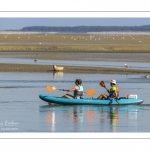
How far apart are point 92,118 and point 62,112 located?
1.78 meters

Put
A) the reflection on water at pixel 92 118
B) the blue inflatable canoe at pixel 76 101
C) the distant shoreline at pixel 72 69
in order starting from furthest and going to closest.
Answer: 1. the distant shoreline at pixel 72 69
2. the blue inflatable canoe at pixel 76 101
3. the reflection on water at pixel 92 118

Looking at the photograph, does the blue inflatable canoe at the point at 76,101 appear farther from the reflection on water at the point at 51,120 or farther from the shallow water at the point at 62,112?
the reflection on water at the point at 51,120

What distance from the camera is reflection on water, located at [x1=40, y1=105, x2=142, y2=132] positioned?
20641 mm

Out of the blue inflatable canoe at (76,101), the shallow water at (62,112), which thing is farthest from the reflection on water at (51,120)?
the blue inflatable canoe at (76,101)

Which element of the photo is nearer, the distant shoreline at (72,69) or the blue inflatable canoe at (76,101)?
the blue inflatable canoe at (76,101)

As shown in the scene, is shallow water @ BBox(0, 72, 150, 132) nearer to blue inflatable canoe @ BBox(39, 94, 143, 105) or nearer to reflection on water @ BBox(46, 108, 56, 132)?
reflection on water @ BBox(46, 108, 56, 132)

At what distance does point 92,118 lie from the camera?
22906 millimetres

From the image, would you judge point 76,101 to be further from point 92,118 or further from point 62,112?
point 92,118

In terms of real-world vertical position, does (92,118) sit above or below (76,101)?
below

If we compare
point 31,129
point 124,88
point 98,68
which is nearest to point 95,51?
point 98,68

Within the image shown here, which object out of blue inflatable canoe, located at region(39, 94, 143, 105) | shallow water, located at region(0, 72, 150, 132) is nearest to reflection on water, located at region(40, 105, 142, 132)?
shallow water, located at region(0, 72, 150, 132)

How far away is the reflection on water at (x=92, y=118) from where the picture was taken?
2064cm

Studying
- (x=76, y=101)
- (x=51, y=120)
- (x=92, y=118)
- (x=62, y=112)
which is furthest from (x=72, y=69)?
(x=51, y=120)
